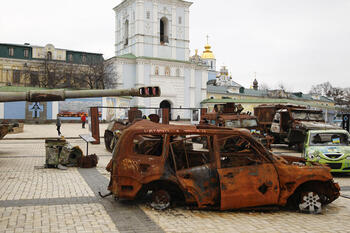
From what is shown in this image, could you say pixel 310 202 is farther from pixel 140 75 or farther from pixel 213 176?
pixel 140 75

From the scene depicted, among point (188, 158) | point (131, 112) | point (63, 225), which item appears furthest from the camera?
point (131, 112)

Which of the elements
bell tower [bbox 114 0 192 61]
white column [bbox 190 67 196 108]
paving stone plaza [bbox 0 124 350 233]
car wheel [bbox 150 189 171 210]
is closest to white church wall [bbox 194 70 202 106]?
white column [bbox 190 67 196 108]

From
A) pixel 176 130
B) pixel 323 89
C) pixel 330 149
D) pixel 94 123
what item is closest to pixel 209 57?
pixel 323 89

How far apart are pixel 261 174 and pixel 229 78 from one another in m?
104

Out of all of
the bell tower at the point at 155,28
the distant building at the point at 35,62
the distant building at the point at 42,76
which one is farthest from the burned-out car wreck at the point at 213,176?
the distant building at the point at 35,62

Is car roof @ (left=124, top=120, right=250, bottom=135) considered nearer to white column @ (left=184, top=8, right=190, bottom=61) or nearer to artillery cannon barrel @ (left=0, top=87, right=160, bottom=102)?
artillery cannon barrel @ (left=0, top=87, right=160, bottom=102)

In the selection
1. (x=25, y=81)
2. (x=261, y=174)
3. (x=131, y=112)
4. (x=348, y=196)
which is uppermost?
(x=25, y=81)

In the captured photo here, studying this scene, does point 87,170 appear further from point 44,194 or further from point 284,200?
point 284,200

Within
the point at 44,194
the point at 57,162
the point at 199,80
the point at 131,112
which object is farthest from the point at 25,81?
the point at 44,194

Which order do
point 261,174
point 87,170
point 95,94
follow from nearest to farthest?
point 261,174 → point 95,94 → point 87,170

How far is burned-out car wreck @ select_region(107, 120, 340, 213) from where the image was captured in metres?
6.91

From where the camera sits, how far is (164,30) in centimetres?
6056

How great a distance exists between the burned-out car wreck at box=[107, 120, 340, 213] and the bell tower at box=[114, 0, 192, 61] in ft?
168

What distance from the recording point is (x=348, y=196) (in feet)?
28.4
